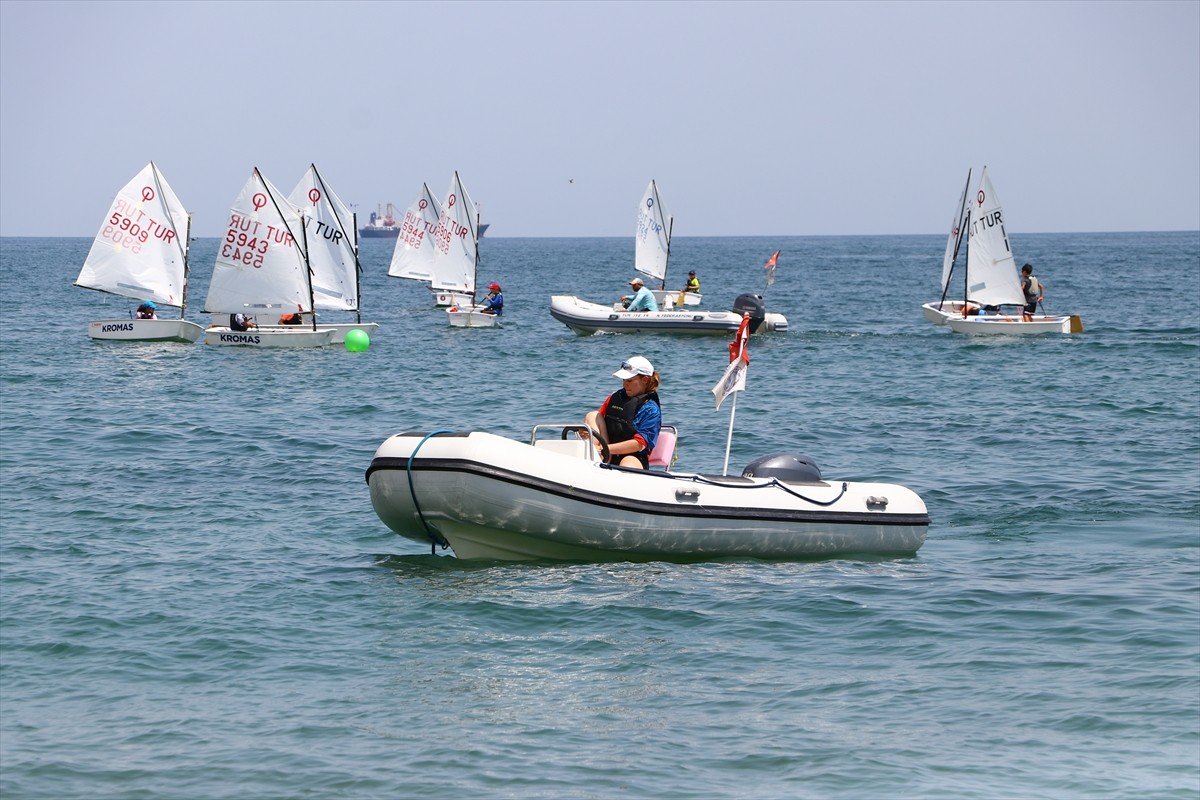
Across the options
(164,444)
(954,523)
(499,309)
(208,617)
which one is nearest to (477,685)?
(208,617)

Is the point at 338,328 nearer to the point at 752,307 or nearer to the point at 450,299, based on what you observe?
the point at 752,307

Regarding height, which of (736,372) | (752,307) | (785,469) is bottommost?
(785,469)

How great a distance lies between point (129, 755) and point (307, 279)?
2823cm

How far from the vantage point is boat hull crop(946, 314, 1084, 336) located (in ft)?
121

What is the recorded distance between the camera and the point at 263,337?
34.4 m

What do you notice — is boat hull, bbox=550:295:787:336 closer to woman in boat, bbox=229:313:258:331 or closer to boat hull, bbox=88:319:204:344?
woman in boat, bbox=229:313:258:331

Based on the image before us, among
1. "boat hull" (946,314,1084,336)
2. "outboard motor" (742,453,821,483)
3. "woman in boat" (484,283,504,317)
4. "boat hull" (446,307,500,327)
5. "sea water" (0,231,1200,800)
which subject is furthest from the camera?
"woman in boat" (484,283,504,317)

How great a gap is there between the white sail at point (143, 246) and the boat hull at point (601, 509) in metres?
25.9

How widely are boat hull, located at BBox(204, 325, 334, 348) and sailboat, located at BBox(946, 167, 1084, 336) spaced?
1773 cm

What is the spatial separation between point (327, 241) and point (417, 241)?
1611 cm

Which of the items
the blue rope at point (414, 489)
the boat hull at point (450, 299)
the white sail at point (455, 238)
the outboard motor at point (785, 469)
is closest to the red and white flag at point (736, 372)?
the outboard motor at point (785, 469)

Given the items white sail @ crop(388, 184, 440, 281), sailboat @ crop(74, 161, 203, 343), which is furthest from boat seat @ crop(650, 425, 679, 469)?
white sail @ crop(388, 184, 440, 281)

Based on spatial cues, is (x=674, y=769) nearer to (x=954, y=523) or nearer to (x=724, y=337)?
(x=954, y=523)

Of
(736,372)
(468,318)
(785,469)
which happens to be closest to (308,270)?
(468,318)
